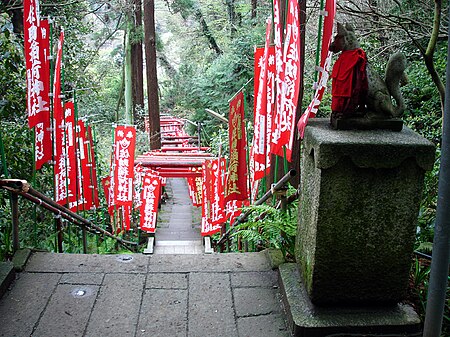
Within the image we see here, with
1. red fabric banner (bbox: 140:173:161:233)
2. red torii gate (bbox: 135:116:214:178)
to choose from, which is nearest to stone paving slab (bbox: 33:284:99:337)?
red fabric banner (bbox: 140:173:161:233)

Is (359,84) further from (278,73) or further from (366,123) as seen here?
(278,73)

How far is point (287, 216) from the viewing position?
13.8 ft

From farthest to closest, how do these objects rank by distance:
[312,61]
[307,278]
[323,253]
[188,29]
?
1. [188,29]
2. [312,61]
3. [307,278]
4. [323,253]

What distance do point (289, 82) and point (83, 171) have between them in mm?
5839

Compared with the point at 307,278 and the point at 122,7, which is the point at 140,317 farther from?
the point at 122,7

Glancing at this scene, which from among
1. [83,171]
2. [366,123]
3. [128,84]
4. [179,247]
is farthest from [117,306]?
[128,84]

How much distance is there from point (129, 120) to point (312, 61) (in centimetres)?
983

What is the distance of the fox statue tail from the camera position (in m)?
3.24

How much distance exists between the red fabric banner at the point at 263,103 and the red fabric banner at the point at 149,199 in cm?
567

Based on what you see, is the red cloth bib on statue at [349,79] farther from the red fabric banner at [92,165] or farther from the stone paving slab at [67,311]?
the red fabric banner at [92,165]

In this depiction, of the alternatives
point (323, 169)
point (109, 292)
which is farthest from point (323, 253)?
point (109, 292)

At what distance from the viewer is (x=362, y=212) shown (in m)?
3.03

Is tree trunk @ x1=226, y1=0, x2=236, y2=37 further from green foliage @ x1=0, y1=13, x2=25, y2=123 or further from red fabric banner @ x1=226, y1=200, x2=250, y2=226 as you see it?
green foliage @ x1=0, y1=13, x2=25, y2=123

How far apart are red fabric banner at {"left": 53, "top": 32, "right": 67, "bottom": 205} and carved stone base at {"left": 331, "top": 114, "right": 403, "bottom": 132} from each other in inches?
173
